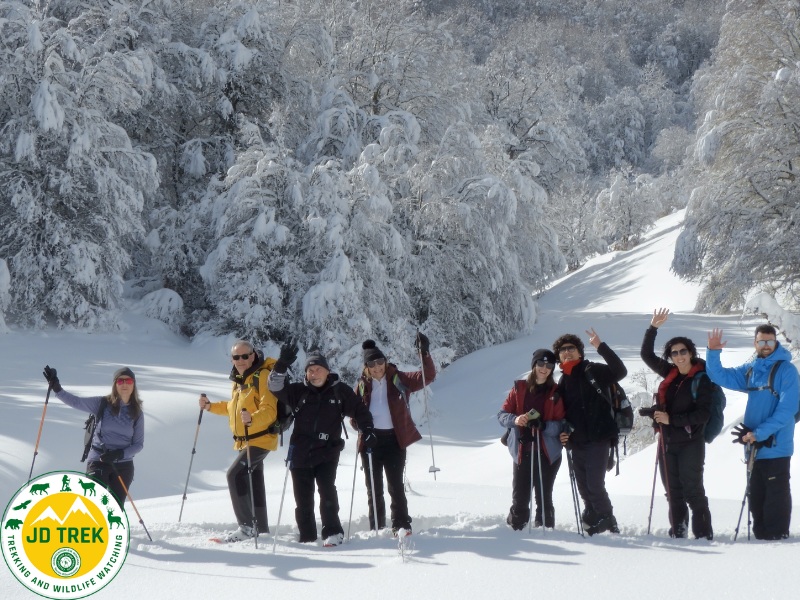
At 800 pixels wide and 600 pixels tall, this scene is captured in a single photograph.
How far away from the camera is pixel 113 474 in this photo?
6289 mm

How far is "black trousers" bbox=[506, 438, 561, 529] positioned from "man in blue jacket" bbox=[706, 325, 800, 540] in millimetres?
1371

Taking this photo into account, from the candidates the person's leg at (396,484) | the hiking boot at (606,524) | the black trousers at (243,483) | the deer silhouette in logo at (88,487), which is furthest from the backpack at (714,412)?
the deer silhouette in logo at (88,487)

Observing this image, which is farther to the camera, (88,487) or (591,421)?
(591,421)

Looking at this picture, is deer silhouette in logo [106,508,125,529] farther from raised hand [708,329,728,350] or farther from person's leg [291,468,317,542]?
raised hand [708,329,728,350]

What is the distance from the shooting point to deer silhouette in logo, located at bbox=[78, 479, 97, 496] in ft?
17.8

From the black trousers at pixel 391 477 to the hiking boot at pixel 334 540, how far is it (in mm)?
455

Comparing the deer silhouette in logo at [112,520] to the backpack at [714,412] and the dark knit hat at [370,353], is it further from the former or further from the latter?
the backpack at [714,412]

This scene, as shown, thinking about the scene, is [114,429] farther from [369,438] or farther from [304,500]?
[369,438]

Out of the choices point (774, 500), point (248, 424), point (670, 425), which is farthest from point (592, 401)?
point (248, 424)

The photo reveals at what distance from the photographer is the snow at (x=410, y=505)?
4.79 metres

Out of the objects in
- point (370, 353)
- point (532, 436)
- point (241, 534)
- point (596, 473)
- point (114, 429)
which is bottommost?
point (241, 534)

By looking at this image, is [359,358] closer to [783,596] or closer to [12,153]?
[12,153]

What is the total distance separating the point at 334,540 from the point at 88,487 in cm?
175

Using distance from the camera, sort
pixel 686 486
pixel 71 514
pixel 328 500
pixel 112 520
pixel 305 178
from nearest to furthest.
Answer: pixel 71 514 < pixel 112 520 < pixel 686 486 < pixel 328 500 < pixel 305 178
